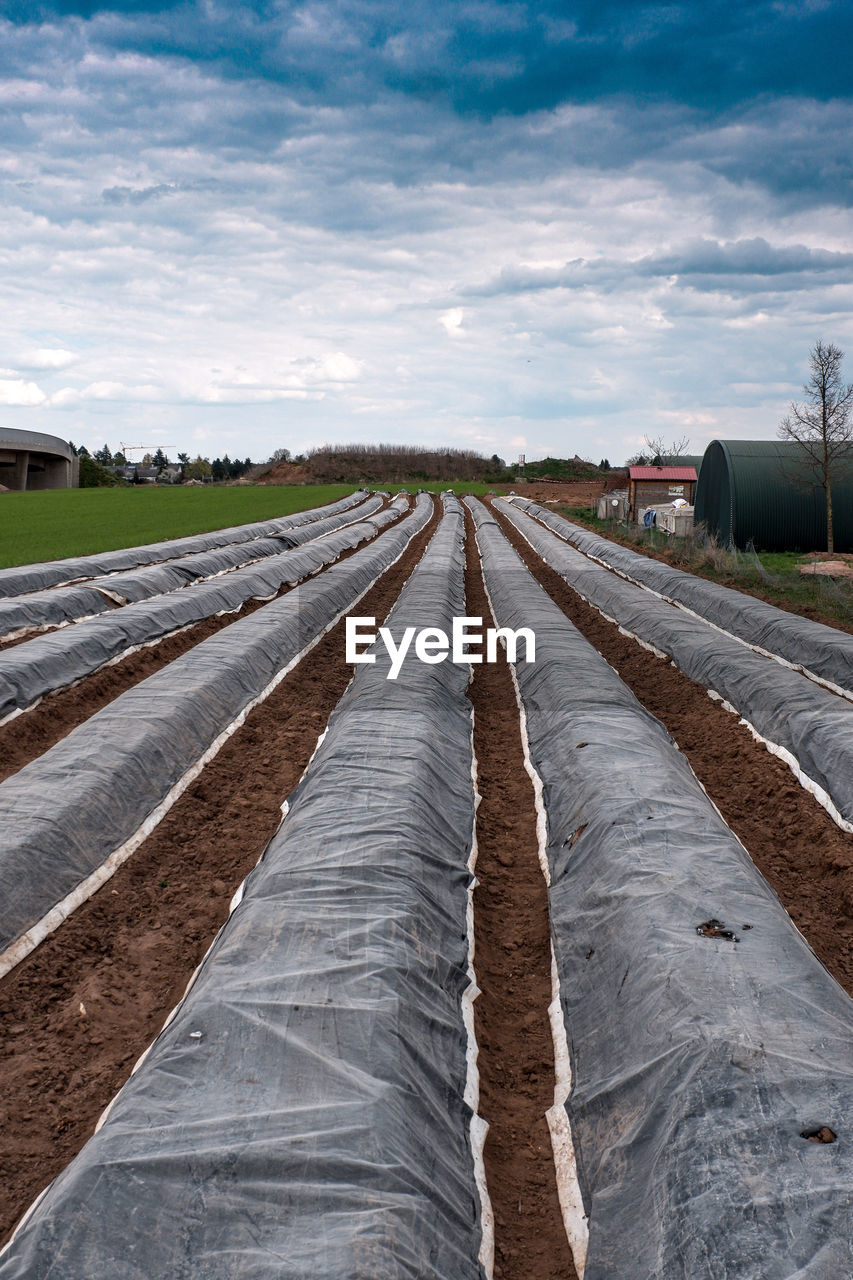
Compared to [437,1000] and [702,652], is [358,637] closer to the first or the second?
[702,652]

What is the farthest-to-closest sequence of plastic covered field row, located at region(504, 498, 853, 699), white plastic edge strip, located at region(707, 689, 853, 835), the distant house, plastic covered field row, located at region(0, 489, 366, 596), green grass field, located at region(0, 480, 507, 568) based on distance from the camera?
1. the distant house
2. green grass field, located at region(0, 480, 507, 568)
3. plastic covered field row, located at region(0, 489, 366, 596)
4. plastic covered field row, located at region(504, 498, 853, 699)
5. white plastic edge strip, located at region(707, 689, 853, 835)

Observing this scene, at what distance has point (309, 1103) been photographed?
3.04 m

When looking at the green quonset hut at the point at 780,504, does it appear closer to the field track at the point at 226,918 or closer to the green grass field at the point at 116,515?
the field track at the point at 226,918

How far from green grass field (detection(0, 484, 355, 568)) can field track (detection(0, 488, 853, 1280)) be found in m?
12.5

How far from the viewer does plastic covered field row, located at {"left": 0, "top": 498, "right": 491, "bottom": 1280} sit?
2.57 m

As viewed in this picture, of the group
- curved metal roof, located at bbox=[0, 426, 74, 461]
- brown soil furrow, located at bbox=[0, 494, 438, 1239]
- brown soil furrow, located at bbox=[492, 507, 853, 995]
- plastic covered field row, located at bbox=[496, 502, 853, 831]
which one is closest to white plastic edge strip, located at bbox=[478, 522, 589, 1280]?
brown soil furrow, located at bbox=[492, 507, 853, 995]

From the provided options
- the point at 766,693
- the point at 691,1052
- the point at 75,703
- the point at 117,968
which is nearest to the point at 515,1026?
the point at 691,1052

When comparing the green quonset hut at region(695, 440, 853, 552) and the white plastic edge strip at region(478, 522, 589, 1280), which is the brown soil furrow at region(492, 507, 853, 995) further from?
the green quonset hut at region(695, 440, 853, 552)

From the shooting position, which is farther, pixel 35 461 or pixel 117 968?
pixel 35 461

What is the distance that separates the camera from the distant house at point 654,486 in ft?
115

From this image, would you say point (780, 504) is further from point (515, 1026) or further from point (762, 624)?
point (515, 1026)

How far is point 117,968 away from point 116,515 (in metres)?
30.5

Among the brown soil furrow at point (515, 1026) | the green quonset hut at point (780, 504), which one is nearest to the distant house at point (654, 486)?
the green quonset hut at point (780, 504)

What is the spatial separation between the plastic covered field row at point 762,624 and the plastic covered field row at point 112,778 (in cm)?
664
